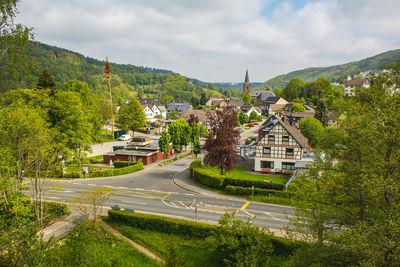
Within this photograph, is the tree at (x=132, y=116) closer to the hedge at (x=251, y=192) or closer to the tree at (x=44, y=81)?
the tree at (x=44, y=81)

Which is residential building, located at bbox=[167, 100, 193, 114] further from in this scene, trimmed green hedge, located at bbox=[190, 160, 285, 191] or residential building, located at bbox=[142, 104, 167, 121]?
trimmed green hedge, located at bbox=[190, 160, 285, 191]

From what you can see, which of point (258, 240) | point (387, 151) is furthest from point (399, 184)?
point (258, 240)

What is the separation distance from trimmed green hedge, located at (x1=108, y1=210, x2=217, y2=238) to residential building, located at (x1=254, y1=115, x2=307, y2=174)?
20259 mm

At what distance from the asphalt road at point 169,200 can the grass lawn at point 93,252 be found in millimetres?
5297

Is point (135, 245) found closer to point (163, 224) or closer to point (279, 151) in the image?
point (163, 224)

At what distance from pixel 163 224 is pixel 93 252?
6.44 metres

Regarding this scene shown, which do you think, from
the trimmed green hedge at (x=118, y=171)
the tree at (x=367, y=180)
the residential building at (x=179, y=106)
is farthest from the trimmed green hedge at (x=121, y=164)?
the residential building at (x=179, y=106)

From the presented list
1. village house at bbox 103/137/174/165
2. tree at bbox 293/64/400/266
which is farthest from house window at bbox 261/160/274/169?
tree at bbox 293/64/400/266

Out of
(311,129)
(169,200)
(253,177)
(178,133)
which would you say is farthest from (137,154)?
(311,129)

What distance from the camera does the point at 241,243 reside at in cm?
1748

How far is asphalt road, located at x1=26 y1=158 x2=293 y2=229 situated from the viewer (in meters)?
25.0

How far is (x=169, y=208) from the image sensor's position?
26609 millimetres

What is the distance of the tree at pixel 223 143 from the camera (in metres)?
33.3

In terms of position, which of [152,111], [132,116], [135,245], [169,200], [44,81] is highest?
[44,81]
